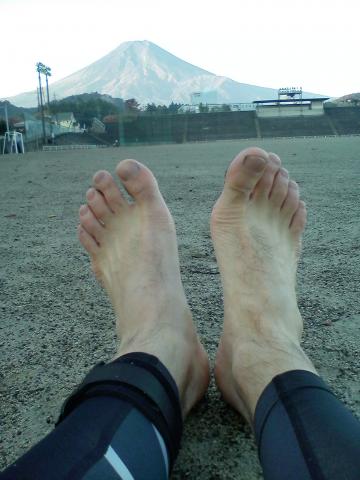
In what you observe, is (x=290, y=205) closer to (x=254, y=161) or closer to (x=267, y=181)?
(x=267, y=181)

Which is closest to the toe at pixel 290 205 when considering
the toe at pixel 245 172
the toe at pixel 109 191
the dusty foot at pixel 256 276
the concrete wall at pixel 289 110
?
the dusty foot at pixel 256 276

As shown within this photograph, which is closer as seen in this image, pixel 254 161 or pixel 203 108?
pixel 254 161

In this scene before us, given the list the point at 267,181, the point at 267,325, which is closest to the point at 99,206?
the point at 267,181

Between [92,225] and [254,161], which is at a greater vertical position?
[254,161]

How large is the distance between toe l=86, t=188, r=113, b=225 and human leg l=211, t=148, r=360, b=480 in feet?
1.04

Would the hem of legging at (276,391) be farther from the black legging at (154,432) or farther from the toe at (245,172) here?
the toe at (245,172)

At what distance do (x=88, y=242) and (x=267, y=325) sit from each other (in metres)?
0.62

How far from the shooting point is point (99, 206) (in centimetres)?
124

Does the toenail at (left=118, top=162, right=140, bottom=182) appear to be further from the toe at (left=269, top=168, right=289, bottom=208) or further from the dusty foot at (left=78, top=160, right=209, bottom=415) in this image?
the toe at (left=269, top=168, right=289, bottom=208)

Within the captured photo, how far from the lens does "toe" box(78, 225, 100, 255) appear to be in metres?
1.19

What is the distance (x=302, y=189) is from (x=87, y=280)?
1.86m

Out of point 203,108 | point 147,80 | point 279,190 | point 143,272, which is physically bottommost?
point 143,272

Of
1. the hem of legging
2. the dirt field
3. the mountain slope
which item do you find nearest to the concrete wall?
the dirt field

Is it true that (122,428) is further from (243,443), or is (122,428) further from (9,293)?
(9,293)
